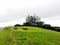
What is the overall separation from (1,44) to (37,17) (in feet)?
339

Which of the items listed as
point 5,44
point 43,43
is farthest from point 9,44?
point 43,43

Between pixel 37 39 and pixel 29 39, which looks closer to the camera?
pixel 29 39

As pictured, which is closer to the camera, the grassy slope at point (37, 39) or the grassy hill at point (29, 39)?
the grassy hill at point (29, 39)

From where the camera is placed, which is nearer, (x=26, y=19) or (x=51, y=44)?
(x=51, y=44)

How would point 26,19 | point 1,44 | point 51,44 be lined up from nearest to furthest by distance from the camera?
point 1,44
point 51,44
point 26,19

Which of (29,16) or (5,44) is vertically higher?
(29,16)

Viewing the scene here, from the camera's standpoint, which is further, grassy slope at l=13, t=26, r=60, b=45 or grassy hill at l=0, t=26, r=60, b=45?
grassy slope at l=13, t=26, r=60, b=45

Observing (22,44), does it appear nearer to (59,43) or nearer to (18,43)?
(18,43)

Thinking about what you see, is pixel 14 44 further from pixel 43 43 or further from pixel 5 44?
pixel 43 43

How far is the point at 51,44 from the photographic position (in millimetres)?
37750

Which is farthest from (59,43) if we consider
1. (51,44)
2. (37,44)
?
(37,44)

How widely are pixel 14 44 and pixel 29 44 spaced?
2512 mm

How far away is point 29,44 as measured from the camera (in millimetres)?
35125

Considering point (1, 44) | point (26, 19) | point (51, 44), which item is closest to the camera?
point (1, 44)
